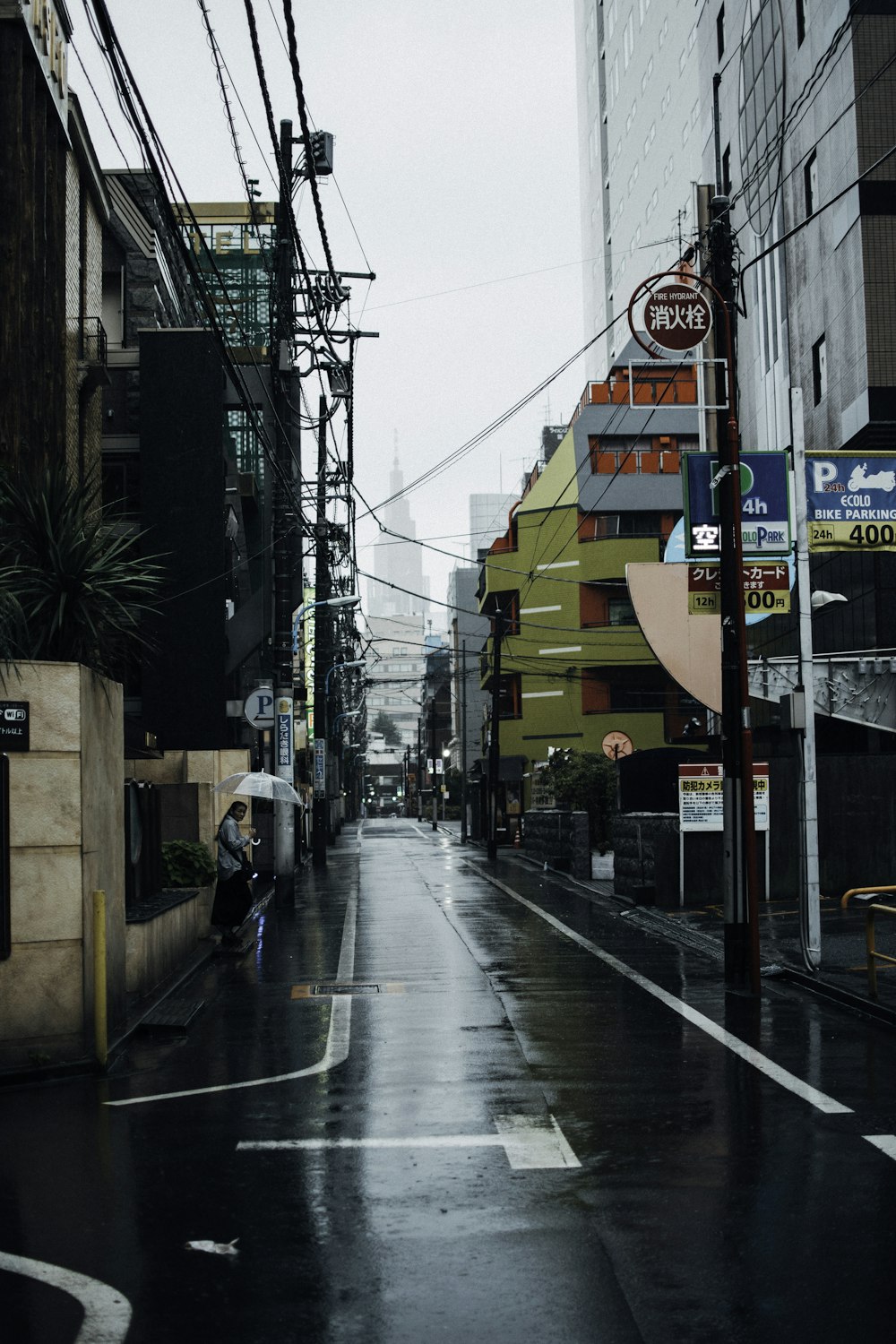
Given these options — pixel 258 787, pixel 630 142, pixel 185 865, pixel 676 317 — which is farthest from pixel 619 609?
pixel 676 317

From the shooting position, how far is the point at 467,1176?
7.64 metres

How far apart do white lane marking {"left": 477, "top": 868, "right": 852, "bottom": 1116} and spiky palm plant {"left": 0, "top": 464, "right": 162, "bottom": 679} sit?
6.42m

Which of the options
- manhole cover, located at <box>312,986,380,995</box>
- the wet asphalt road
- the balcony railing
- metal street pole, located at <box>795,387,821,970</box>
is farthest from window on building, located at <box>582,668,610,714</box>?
the wet asphalt road

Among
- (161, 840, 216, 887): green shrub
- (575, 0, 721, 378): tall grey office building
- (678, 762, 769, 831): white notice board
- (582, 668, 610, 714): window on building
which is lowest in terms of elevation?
(161, 840, 216, 887): green shrub

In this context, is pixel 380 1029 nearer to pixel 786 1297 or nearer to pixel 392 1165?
pixel 392 1165

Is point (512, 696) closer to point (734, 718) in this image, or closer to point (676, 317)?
point (676, 317)

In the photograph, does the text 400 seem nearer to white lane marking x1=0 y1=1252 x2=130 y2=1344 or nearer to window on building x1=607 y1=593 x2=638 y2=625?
white lane marking x1=0 y1=1252 x2=130 y2=1344

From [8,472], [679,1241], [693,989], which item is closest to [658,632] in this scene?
[693,989]

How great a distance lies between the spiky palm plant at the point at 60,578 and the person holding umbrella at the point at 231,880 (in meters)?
7.20

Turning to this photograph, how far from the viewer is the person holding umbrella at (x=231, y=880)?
20047 millimetres

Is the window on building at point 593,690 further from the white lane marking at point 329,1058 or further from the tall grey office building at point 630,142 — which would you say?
the white lane marking at point 329,1058

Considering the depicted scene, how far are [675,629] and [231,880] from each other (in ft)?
38.6

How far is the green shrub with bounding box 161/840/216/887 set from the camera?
18938mm

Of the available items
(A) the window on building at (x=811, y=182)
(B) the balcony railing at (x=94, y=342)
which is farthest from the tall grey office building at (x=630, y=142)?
(B) the balcony railing at (x=94, y=342)
